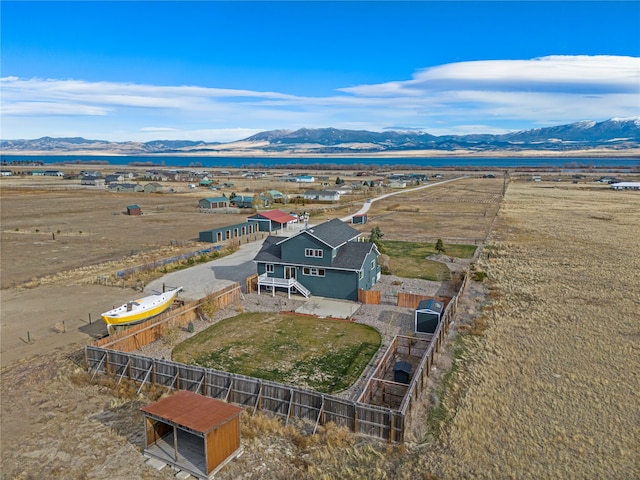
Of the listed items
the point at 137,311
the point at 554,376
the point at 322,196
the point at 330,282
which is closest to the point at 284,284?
the point at 330,282

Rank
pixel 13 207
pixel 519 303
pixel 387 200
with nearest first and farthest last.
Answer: pixel 519 303 → pixel 13 207 → pixel 387 200

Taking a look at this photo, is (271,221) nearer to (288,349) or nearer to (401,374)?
(288,349)

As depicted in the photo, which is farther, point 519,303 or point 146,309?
point 519,303

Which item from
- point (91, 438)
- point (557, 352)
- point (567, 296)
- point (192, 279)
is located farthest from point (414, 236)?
point (91, 438)

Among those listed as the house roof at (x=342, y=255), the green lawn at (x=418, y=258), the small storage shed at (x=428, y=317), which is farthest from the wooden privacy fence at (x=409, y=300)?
the green lawn at (x=418, y=258)

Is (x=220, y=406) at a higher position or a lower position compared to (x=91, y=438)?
higher

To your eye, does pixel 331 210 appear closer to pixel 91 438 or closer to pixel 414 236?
pixel 414 236

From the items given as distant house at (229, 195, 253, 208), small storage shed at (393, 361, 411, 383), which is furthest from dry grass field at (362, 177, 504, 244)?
small storage shed at (393, 361, 411, 383)
